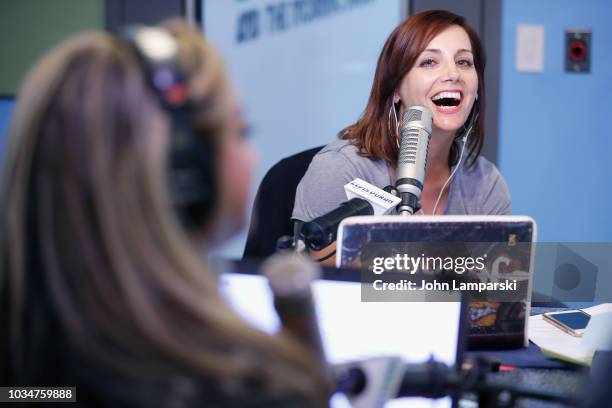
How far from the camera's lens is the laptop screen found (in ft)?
3.85

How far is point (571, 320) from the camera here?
1.73 m

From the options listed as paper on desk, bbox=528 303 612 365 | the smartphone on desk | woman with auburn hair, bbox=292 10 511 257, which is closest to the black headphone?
paper on desk, bbox=528 303 612 365

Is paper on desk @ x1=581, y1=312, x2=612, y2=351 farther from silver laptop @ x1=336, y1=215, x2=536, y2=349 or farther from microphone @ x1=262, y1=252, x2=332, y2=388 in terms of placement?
microphone @ x1=262, y1=252, x2=332, y2=388

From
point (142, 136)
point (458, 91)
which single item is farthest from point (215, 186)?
point (458, 91)

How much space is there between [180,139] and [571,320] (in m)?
1.28

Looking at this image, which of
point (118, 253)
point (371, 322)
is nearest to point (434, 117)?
point (371, 322)

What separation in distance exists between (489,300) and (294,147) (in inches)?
73.5

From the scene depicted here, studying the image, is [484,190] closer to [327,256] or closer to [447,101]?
[447,101]

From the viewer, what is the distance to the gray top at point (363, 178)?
2.01m

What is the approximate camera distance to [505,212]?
6.97 feet

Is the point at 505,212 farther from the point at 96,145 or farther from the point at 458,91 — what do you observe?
the point at 96,145

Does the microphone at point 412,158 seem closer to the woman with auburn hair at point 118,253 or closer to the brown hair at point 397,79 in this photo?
the brown hair at point 397,79

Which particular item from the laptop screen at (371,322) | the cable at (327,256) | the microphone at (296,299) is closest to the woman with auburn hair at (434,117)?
the cable at (327,256)

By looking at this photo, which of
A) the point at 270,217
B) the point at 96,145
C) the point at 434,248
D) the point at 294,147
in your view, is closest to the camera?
the point at 96,145
